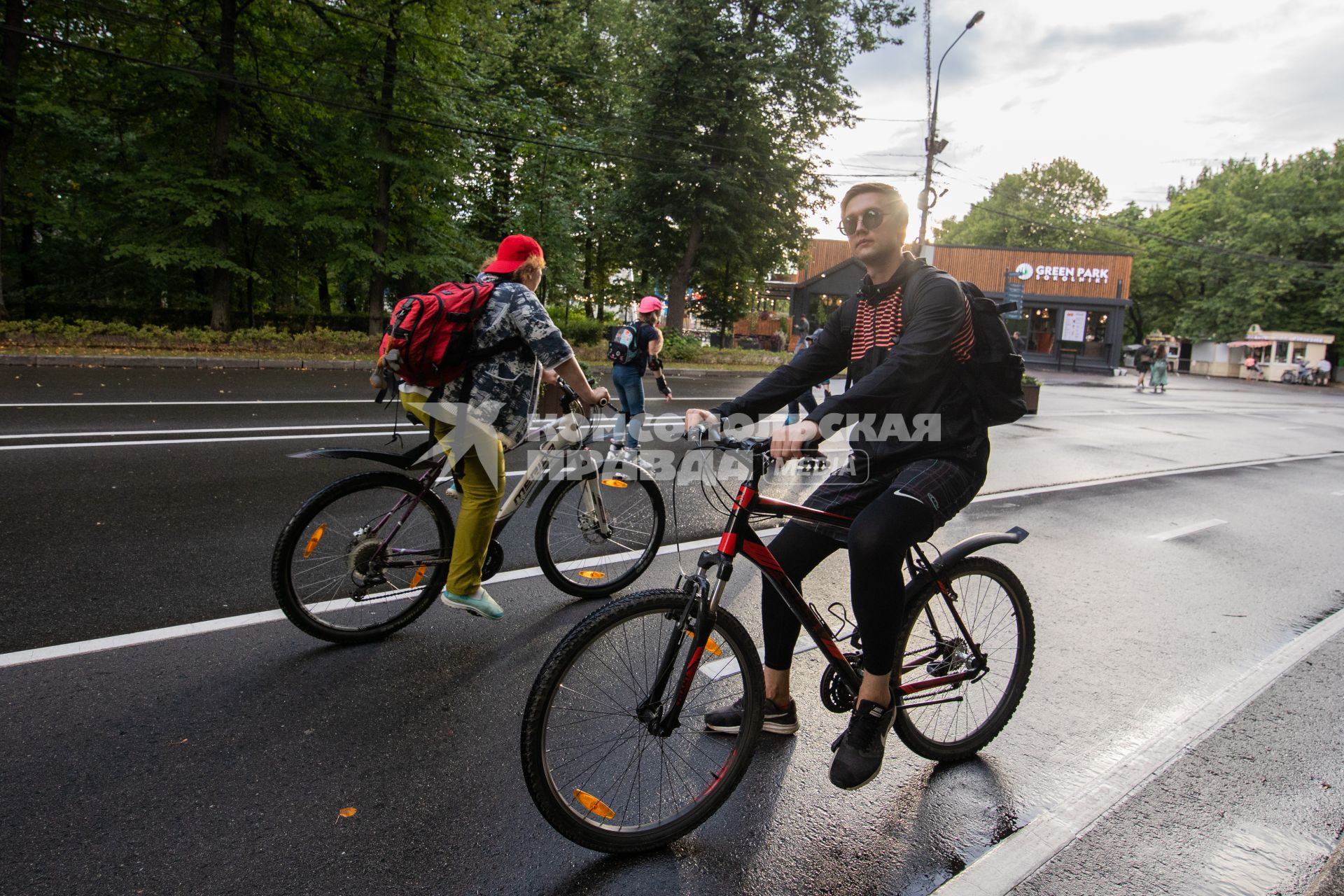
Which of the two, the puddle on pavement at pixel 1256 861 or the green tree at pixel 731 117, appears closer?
the puddle on pavement at pixel 1256 861

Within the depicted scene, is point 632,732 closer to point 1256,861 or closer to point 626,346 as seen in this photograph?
point 1256,861

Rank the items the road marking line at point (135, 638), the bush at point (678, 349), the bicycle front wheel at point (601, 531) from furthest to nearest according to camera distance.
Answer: the bush at point (678, 349) < the bicycle front wheel at point (601, 531) < the road marking line at point (135, 638)

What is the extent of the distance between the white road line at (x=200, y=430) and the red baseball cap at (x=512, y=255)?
6.59 metres

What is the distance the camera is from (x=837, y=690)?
113 inches

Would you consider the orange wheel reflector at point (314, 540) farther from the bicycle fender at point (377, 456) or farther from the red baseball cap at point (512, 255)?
the red baseball cap at point (512, 255)

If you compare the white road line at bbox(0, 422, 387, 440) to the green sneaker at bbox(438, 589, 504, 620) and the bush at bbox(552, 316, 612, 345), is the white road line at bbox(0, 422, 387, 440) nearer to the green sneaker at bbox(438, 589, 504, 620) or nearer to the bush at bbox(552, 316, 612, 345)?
the green sneaker at bbox(438, 589, 504, 620)

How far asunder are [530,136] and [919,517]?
25855 millimetres

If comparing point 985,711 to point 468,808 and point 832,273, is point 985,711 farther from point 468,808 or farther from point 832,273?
point 832,273

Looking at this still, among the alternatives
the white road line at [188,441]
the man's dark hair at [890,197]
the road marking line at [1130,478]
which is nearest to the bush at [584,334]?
the white road line at [188,441]

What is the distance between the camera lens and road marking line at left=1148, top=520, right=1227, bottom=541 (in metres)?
7.04

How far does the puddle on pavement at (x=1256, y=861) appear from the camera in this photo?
237cm

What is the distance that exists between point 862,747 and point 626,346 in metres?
7.23

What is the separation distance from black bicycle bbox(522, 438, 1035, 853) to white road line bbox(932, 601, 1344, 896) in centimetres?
47

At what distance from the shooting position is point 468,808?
8.57 ft
